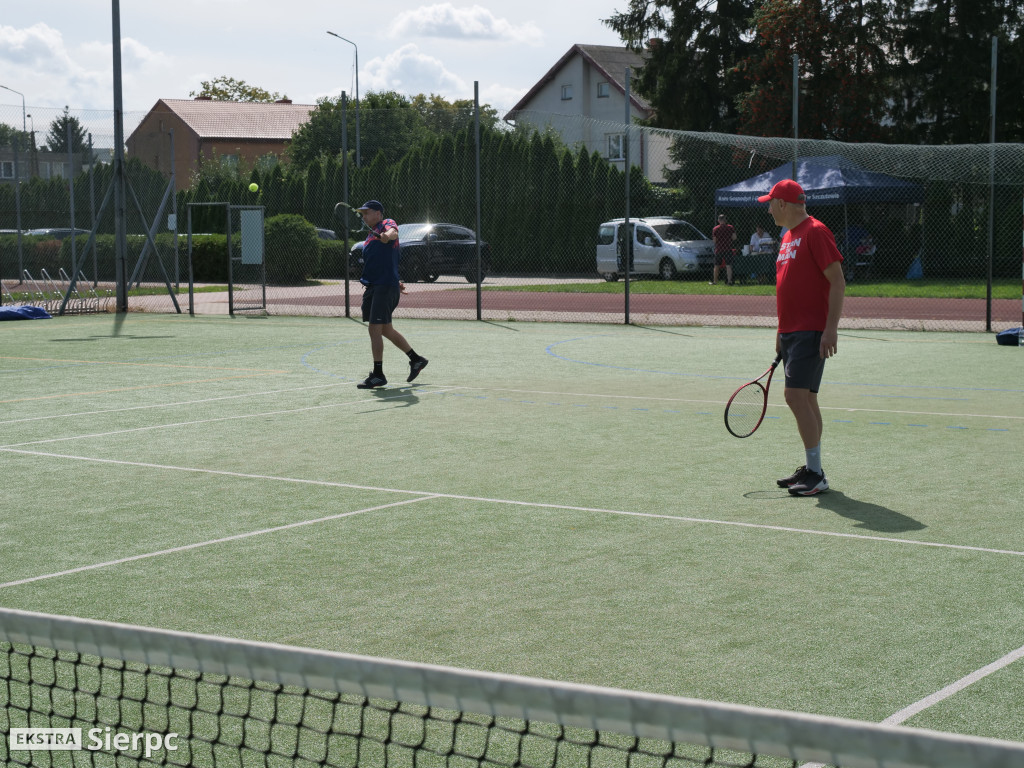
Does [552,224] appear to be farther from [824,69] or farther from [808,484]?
[808,484]

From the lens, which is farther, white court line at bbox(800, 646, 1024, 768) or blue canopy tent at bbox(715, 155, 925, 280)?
blue canopy tent at bbox(715, 155, 925, 280)

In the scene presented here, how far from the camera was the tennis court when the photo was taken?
4766 mm

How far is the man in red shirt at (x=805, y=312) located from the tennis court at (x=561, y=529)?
1.11 ft

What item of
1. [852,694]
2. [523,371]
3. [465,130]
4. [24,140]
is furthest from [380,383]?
[465,130]

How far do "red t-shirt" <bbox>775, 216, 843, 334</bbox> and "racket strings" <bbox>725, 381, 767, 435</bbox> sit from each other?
131 centimetres

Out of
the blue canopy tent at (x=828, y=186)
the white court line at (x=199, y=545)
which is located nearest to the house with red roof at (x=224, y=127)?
the blue canopy tent at (x=828, y=186)

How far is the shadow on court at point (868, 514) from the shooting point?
22.4 ft

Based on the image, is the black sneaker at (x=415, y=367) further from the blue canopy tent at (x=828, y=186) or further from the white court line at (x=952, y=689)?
the blue canopy tent at (x=828, y=186)

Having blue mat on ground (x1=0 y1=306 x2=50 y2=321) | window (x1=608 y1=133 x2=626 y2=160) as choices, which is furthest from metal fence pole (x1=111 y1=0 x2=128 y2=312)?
window (x1=608 y1=133 x2=626 y2=160)

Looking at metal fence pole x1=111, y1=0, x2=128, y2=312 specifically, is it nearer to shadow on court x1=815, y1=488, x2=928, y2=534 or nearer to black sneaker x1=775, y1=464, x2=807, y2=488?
black sneaker x1=775, y1=464, x2=807, y2=488

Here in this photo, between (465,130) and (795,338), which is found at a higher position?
(465,130)

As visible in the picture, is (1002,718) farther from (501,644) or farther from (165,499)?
(165,499)

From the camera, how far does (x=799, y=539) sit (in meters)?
6.59

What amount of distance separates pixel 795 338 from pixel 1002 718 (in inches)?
154
